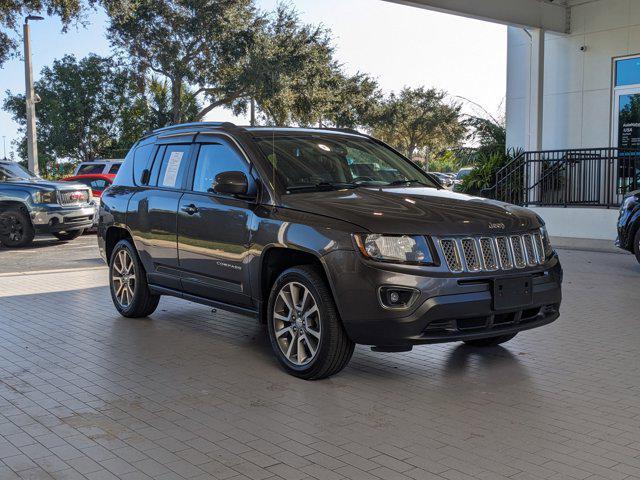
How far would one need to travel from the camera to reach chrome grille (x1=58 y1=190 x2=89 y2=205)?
1648cm

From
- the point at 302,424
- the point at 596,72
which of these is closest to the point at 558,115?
the point at 596,72

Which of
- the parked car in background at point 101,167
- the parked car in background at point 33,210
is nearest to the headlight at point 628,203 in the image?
the parked car in background at point 33,210

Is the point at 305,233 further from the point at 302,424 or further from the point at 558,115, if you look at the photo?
the point at 558,115

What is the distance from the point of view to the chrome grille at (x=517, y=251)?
5598 mm

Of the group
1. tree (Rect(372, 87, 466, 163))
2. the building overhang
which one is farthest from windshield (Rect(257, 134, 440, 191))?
tree (Rect(372, 87, 466, 163))

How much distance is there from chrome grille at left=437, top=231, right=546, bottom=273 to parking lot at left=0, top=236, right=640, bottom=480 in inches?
34.1

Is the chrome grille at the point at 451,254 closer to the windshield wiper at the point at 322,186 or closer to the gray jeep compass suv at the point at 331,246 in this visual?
the gray jeep compass suv at the point at 331,246

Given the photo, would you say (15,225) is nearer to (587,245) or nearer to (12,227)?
(12,227)

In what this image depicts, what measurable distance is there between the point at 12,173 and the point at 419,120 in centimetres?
4931

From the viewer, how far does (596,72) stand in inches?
736

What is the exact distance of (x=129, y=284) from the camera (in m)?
8.09

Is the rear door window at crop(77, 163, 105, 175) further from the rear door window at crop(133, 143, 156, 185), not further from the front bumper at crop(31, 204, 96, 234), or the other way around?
the rear door window at crop(133, 143, 156, 185)

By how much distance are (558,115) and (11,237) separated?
13182 millimetres

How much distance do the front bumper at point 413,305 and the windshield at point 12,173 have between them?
13357 millimetres
